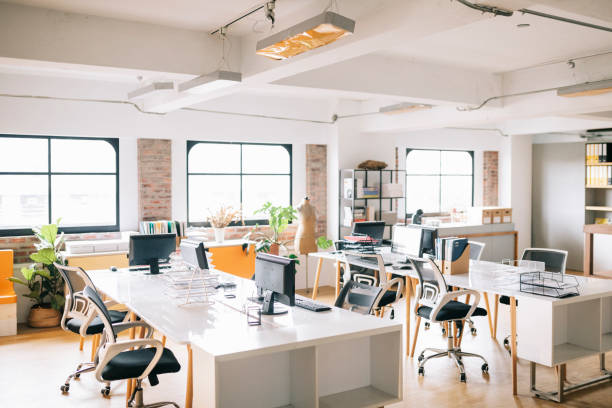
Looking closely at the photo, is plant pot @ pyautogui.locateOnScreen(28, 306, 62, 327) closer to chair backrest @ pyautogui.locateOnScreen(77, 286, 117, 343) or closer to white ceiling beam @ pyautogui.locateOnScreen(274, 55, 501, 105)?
chair backrest @ pyautogui.locateOnScreen(77, 286, 117, 343)

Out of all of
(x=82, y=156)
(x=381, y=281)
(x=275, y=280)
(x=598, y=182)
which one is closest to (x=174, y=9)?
(x=275, y=280)

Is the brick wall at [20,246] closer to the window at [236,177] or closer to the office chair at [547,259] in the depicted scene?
Result: the window at [236,177]

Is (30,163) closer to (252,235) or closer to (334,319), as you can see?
(252,235)

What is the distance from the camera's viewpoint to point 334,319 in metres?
3.84

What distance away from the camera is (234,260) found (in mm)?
8266

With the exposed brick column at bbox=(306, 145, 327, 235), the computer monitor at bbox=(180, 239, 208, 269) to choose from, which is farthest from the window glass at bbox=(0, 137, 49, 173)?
the exposed brick column at bbox=(306, 145, 327, 235)

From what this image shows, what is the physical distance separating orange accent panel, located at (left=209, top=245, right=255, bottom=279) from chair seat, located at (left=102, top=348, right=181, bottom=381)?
13.3 ft

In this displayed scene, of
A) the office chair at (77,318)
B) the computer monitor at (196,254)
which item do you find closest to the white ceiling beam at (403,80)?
the computer monitor at (196,254)

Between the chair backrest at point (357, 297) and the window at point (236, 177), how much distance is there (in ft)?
14.8

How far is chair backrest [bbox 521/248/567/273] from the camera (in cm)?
607

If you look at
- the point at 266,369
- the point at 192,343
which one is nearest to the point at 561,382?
the point at 266,369

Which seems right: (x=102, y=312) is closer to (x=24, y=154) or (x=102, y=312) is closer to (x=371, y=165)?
(x=24, y=154)

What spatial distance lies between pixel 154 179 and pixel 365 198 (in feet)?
11.2

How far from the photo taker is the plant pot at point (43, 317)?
694cm
